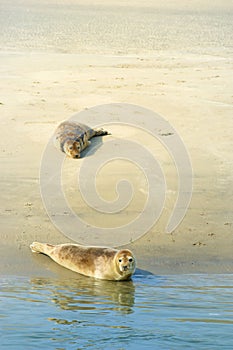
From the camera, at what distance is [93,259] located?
23.7ft

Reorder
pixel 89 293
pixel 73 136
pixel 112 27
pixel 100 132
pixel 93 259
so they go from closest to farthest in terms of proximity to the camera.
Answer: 1. pixel 89 293
2. pixel 93 259
3. pixel 73 136
4. pixel 100 132
5. pixel 112 27

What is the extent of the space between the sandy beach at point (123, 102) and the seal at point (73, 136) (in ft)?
0.54

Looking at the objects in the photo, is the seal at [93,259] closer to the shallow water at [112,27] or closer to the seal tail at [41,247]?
the seal tail at [41,247]

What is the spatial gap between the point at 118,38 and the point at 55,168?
13.2 m

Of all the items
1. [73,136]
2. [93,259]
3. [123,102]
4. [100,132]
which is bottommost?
[93,259]

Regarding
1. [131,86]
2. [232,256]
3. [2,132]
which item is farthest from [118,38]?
[232,256]

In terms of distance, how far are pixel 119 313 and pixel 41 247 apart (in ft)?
4.93

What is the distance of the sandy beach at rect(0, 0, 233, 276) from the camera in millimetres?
7901

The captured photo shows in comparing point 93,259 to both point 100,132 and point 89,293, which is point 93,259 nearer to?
point 89,293

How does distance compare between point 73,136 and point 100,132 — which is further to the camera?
point 100,132

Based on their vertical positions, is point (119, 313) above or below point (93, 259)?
below

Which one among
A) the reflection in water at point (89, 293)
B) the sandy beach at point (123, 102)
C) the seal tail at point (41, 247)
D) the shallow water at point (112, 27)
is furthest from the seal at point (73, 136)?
the shallow water at point (112, 27)

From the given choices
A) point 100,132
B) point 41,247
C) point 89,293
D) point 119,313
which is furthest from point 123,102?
point 119,313

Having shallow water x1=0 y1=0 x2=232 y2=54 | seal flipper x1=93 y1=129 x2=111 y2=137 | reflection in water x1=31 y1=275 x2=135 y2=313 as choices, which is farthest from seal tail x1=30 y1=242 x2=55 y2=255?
shallow water x1=0 y1=0 x2=232 y2=54
